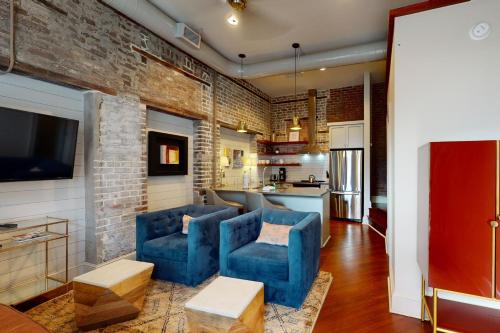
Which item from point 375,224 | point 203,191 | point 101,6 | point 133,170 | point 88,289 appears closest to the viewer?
point 88,289

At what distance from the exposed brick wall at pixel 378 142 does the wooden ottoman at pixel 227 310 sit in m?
5.79

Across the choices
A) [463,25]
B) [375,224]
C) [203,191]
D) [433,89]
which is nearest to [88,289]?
[203,191]

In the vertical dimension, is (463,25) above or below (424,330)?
above

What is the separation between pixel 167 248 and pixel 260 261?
1.14 metres

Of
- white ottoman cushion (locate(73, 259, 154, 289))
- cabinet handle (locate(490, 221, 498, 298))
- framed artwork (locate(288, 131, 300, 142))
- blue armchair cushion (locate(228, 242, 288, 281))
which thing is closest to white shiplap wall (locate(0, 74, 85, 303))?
white ottoman cushion (locate(73, 259, 154, 289))

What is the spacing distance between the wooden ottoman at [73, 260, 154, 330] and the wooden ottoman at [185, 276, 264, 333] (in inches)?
27.8

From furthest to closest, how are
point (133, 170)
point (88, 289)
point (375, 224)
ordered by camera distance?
point (375, 224) < point (133, 170) < point (88, 289)

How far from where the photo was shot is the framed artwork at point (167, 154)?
4105 millimetres

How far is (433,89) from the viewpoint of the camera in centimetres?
237

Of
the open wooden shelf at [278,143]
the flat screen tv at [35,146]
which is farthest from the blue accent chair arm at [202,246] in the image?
the open wooden shelf at [278,143]

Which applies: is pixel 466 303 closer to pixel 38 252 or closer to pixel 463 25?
pixel 463 25

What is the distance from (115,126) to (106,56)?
0.85m

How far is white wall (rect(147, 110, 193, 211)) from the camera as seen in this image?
4219 millimetres

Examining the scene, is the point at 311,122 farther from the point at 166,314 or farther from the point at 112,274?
the point at 112,274
